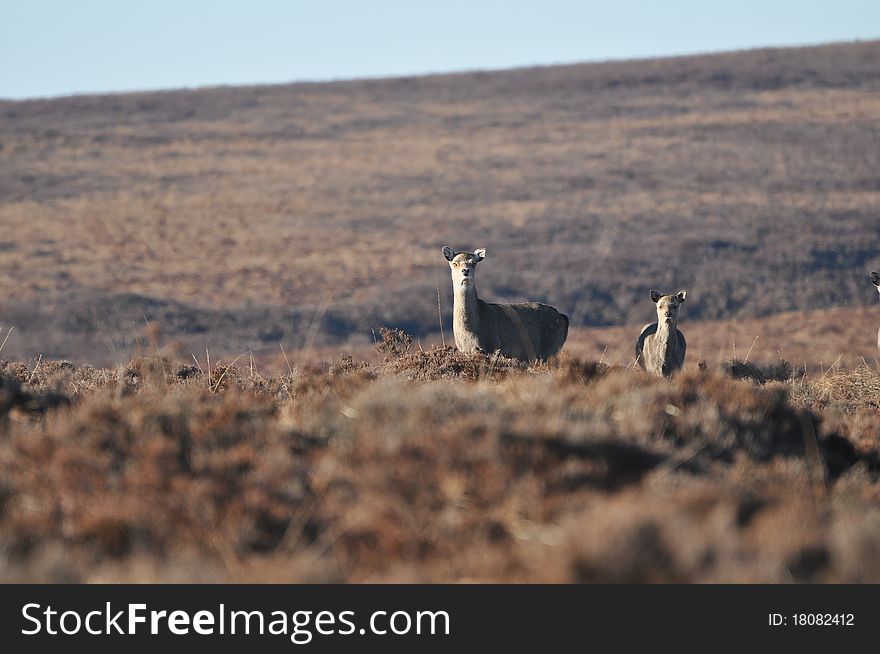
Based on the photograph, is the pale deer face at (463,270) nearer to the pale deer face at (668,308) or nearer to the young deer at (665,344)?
the young deer at (665,344)

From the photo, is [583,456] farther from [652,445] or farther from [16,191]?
[16,191]

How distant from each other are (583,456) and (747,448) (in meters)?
1.96

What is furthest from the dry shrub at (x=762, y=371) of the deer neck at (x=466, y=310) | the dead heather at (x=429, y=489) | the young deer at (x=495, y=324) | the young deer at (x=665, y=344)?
the dead heather at (x=429, y=489)

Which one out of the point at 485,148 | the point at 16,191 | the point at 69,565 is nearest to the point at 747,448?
the point at 69,565

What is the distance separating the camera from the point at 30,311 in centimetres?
4447

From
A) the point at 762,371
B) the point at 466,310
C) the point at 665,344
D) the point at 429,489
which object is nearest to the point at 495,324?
the point at 466,310

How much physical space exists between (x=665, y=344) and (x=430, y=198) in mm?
52989

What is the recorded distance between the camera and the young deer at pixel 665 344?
55.2 feet

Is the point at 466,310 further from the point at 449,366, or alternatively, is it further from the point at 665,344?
the point at 665,344

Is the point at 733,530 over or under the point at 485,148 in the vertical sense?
under

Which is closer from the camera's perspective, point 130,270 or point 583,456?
point 583,456

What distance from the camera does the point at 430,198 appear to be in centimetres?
6931

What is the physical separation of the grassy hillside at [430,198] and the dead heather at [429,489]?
2482 cm

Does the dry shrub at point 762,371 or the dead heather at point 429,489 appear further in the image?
the dry shrub at point 762,371
